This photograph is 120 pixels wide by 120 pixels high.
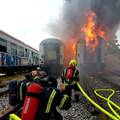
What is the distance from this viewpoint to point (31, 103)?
4.07 metres

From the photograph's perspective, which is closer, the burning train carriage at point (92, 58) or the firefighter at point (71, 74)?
the firefighter at point (71, 74)

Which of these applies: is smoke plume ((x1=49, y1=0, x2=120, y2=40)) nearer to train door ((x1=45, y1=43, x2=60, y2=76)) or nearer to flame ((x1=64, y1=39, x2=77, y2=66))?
flame ((x1=64, y1=39, x2=77, y2=66))

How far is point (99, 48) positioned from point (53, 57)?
9.92 m

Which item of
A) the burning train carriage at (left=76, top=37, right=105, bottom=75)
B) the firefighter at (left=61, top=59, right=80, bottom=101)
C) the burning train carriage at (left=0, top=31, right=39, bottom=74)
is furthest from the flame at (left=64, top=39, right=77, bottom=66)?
the firefighter at (left=61, top=59, right=80, bottom=101)

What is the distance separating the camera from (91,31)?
3806cm

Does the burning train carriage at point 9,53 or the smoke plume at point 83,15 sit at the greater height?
the smoke plume at point 83,15

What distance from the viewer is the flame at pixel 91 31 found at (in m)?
34.4

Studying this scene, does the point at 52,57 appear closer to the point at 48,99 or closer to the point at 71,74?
the point at 71,74

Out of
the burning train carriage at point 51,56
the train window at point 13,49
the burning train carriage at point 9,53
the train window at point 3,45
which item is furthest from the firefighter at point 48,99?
the burning train carriage at point 51,56

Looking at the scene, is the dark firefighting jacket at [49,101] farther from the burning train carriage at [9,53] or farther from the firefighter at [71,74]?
the burning train carriage at [9,53]

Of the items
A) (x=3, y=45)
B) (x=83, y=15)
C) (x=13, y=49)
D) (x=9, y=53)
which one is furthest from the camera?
(x=83, y=15)

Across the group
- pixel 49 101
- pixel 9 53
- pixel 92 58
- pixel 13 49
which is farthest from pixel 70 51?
pixel 49 101

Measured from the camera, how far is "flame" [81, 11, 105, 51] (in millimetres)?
34428

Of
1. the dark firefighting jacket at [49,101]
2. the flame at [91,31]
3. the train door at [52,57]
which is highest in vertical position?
the flame at [91,31]
